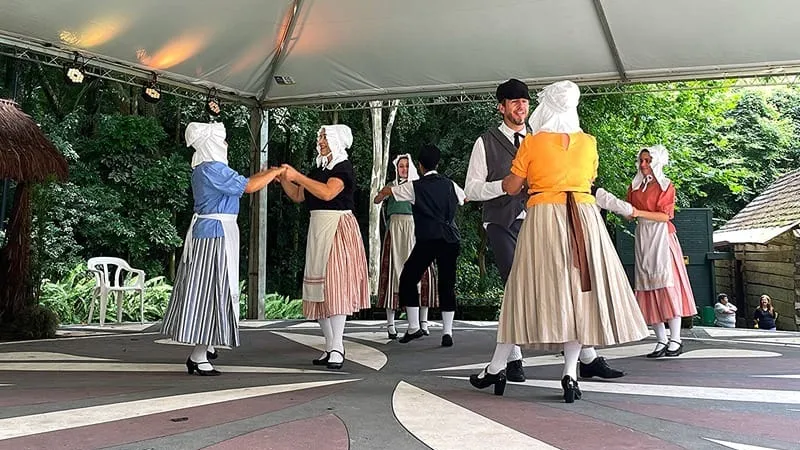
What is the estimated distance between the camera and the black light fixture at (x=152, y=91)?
6.59m

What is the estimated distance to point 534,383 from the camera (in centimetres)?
335

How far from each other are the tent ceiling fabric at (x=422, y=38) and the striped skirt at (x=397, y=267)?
6.12ft

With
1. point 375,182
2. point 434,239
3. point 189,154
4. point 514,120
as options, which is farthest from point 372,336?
point 189,154

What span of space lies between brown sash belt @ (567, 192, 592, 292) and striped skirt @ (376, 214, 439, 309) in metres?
2.59

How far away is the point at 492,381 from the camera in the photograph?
3.06 meters

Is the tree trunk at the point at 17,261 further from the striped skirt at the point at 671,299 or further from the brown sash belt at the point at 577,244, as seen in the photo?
the striped skirt at the point at 671,299

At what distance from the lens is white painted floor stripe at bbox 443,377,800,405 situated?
294 cm

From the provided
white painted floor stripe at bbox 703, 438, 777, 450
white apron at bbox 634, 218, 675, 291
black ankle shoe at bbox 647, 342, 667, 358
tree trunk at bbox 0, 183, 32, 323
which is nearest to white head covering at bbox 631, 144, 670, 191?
white apron at bbox 634, 218, 675, 291

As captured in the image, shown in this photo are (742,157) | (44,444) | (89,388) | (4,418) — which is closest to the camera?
(44,444)

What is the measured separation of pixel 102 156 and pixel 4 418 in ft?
31.7

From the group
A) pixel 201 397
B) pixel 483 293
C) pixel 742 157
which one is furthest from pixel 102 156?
pixel 742 157

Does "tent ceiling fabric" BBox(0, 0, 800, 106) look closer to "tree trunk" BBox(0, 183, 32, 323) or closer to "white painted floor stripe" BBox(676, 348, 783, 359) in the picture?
"tree trunk" BBox(0, 183, 32, 323)

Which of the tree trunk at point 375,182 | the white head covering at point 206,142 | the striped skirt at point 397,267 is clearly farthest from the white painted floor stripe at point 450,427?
the tree trunk at point 375,182

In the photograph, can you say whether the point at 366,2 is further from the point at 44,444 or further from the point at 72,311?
the point at 72,311
